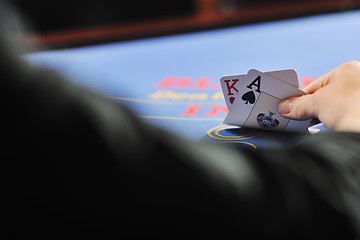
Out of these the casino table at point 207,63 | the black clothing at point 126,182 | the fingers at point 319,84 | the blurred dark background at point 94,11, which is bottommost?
the black clothing at point 126,182

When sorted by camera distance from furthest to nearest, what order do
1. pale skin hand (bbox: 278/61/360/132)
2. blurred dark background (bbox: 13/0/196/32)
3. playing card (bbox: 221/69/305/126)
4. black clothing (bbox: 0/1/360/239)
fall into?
blurred dark background (bbox: 13/0/196/32), playing card (bbox: 221/69/305/126), pale skin hand (bbox: 278/61/360/132), black clothing (bbox: 0/1/360/239)

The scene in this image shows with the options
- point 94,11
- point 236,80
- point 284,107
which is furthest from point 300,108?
point 94,11

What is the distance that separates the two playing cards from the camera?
2.61 feet

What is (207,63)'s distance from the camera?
5.32ft

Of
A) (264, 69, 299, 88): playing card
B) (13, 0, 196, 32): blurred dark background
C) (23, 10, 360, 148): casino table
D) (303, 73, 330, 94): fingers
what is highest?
(13, 0, 196, 32): blurred dark background

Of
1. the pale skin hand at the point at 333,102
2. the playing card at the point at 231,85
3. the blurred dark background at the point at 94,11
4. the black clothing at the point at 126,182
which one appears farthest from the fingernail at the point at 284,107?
the blurred dark background at the point at 94,11

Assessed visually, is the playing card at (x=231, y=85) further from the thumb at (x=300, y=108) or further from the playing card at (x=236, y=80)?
the thumb at (x=300, y=108)

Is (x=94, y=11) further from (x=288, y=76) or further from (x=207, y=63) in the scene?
(x=288, y=76)

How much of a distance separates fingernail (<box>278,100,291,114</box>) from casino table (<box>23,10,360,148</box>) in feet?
0.17

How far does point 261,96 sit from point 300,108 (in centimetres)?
10

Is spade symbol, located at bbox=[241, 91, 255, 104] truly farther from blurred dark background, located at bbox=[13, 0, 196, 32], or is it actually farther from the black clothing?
blurred dark background, located at bbox=[13, 0, 196, 32]

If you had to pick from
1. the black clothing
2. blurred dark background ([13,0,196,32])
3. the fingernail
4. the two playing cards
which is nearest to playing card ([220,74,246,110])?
the two playing cards

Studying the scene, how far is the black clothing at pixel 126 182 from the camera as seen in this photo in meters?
0.41

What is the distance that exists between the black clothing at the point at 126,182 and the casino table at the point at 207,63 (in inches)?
2.3
